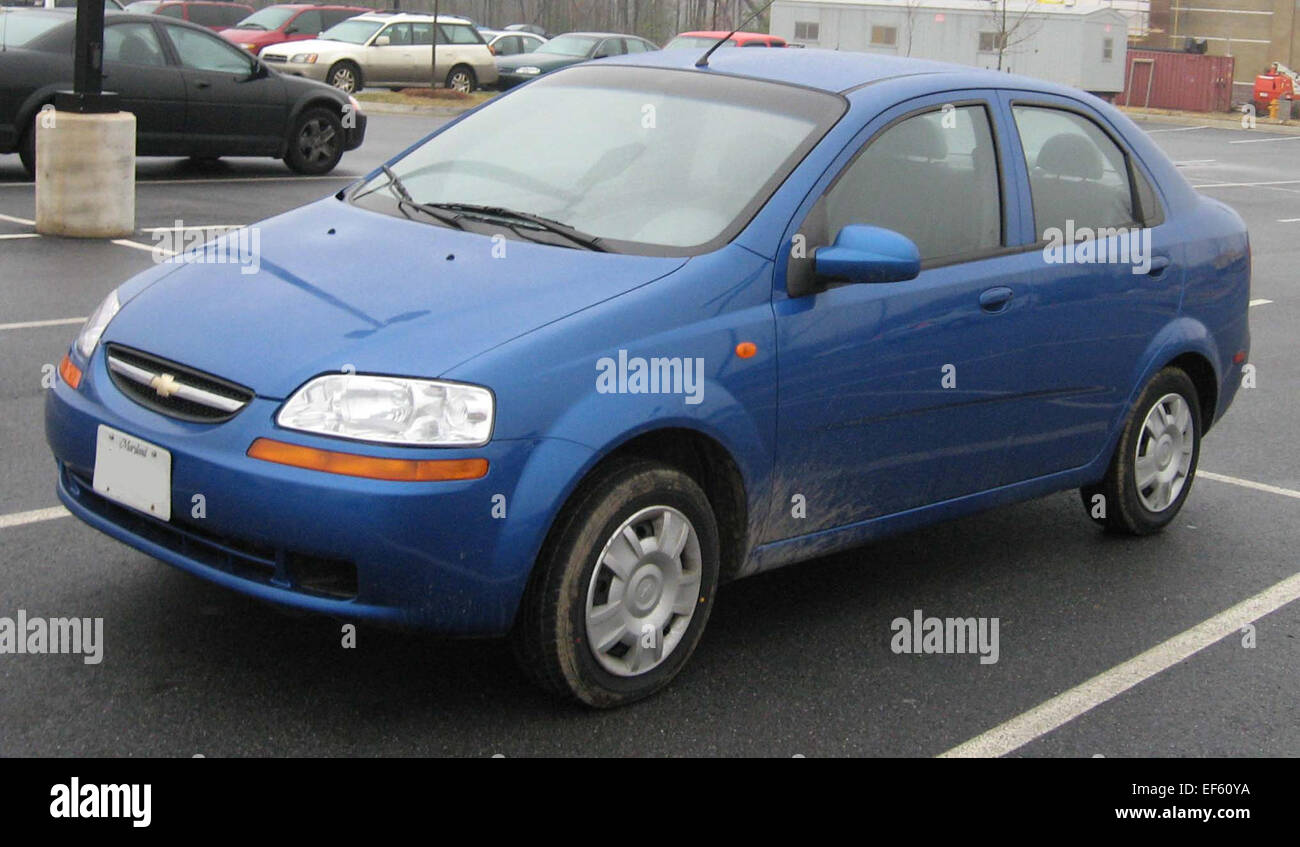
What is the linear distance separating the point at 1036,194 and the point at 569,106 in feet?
5.14

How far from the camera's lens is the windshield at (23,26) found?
14.3 metres

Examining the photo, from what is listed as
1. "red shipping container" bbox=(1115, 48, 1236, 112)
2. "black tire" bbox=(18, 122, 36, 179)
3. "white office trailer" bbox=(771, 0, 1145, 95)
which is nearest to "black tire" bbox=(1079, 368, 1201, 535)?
"black tire" bbox=(18, 122, 36, 179)

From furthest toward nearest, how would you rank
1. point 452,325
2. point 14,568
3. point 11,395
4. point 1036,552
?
1. point 11,395
2. point 1036,552
3. point 14,568
4. point 452,325

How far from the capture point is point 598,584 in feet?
13.8

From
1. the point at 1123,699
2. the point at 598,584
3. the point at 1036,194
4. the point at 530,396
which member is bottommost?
the point at 1123,699

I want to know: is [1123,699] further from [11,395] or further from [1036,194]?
[11,395]

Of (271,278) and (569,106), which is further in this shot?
(569,106)

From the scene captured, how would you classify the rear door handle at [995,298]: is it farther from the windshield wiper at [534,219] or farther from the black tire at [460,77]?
the black tire at [460,77]

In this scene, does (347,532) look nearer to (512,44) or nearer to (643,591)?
(643,591)

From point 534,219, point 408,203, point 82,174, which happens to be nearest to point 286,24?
point 82,174

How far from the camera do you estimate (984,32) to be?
43.4 metres

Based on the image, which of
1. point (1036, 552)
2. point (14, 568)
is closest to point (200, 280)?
point (14, 568)

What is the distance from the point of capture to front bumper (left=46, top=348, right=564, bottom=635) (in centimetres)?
381

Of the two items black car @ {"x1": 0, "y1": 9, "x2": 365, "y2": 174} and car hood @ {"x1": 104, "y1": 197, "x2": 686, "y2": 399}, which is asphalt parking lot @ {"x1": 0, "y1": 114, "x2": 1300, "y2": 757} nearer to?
car hood @ {"x1": 104, "y1": 197, "x2": 686, "y2": 399}
